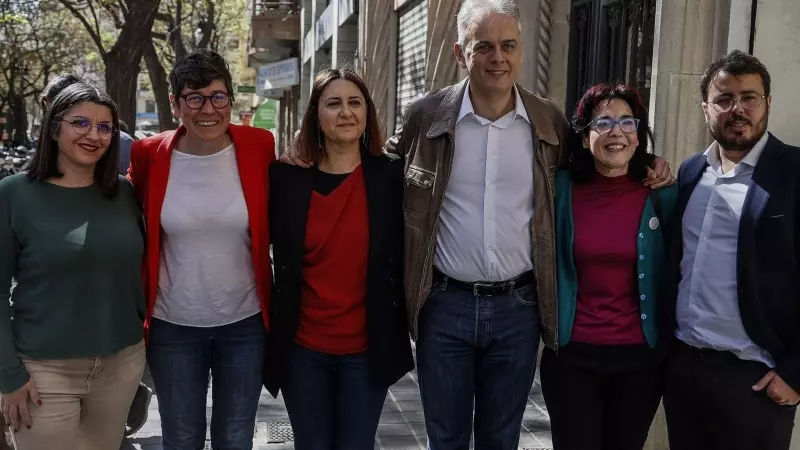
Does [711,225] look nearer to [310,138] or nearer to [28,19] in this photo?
[310,138]

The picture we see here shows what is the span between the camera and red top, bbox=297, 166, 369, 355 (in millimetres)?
3127

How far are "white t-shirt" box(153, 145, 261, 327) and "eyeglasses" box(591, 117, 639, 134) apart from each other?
1457 mm

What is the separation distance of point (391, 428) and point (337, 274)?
95.7 inches

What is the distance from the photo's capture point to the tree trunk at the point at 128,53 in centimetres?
1373

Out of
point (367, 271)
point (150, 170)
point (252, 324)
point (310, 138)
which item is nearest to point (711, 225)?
point (367, 271)

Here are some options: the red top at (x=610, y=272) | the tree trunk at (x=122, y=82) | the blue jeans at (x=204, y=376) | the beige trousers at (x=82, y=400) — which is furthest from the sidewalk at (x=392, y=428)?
the tree trunk at (x=122, y=82)

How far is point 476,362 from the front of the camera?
337 centimetres

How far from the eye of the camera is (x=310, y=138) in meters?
3.23

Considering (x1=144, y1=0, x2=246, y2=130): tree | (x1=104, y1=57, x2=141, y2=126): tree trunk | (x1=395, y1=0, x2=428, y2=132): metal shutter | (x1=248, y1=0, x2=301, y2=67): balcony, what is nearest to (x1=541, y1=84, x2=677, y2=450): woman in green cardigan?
(x1=395, y1=0, x2=428, y2=132): metal shutter

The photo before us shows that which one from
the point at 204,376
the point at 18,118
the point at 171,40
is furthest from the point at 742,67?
the point at 18,118

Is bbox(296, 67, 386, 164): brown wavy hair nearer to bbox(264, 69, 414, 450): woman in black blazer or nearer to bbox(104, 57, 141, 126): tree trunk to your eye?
bbox(264, 69, 414, 450): woman in black blazer

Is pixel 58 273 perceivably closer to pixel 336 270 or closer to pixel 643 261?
pixel 336 270

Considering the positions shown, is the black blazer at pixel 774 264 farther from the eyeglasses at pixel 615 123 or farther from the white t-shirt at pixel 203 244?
the white t-shirt at pixel 203 244

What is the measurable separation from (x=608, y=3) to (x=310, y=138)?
3356mm
